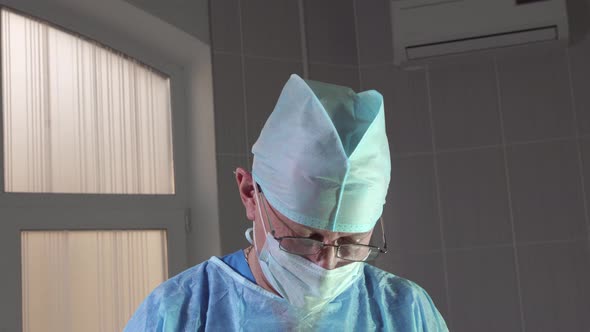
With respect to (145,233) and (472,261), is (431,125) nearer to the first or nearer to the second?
(472,261)

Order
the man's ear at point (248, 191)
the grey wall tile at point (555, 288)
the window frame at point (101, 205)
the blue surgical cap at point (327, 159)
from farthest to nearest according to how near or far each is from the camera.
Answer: the grey wall tile at point (555, 288)
the window frame at point (101, 205)
the man's ear at point (248, 191)
the blue surgical cap at point (327, 159)

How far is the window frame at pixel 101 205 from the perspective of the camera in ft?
9.53

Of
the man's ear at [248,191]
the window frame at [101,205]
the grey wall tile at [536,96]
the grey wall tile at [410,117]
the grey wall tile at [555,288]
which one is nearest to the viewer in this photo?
the man's ear at [248,191]

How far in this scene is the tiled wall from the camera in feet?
11.1

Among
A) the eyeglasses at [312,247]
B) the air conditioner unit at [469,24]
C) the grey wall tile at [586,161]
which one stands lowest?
the eyeglasses at [312,247]

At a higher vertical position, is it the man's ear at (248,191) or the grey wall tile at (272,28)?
the grey wall tile at (272,28)

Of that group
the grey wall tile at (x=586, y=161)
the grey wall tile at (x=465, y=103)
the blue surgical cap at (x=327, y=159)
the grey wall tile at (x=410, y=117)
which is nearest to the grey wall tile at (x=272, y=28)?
the grey wall tile at (x=410, y=117)

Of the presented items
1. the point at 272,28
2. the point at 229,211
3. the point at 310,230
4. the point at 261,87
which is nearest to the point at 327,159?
the point at 310,230

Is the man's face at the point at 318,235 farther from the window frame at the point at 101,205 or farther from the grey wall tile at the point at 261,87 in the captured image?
the grey wall tile at the point at 261,87

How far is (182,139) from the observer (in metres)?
3.39

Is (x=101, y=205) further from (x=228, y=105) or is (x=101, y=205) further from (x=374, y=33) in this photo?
(x=374, y=33)

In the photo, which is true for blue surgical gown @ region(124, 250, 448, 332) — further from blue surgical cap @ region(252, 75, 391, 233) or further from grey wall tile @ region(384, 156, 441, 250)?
grey wall tile @ region(384, 156, 441, 250)

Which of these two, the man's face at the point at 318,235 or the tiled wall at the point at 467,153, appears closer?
the man's face at the point at 318,235

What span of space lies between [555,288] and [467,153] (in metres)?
0.64
